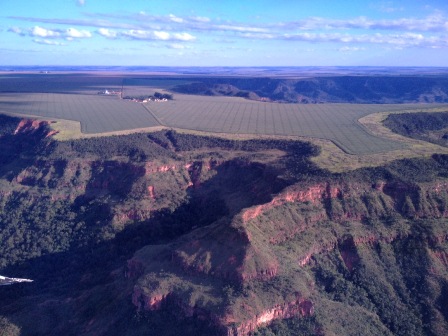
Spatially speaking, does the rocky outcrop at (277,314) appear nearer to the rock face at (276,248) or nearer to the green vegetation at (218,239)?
the rock face at (276,248)

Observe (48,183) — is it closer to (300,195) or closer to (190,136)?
(190,136)

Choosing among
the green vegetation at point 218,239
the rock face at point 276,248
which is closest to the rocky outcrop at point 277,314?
the rock face at point 276,248

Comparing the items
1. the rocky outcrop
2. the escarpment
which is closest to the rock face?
the rocky outcrop

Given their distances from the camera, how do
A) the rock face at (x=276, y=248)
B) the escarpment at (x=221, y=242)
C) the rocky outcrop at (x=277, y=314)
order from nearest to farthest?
the rocky outcrop at (x=277, y=314), the rock face at (x=276, y=248), the escarpment at (x=221, y=242)

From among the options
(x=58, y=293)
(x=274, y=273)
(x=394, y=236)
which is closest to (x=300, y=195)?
→ (x=394, y=236)

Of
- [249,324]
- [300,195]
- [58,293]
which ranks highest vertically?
[300,195]

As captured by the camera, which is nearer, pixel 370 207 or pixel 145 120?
pixel 370 207

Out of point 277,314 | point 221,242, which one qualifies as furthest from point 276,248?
point 277,314

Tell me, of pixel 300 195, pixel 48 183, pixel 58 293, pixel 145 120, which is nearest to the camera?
pixel 58 293

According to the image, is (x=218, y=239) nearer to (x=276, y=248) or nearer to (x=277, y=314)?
(x=276, y=248)

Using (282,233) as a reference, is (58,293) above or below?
below

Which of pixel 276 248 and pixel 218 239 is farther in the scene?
pixel 276 248
